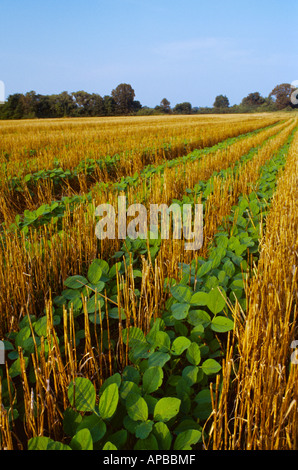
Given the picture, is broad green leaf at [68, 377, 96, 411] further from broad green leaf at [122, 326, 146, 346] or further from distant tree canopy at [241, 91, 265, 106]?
distant tree canopy at [241, 91, 265, 106]

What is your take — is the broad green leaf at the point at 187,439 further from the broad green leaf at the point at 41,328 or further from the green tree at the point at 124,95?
the green tree at the point at 124,95

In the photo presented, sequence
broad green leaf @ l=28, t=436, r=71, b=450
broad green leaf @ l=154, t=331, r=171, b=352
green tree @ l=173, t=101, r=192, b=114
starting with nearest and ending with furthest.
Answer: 1. broad green leaf @ l=28, t=436, r=71, b=450
2. broad green leaf @ l=154, t=331, r=171, b=352
3. green tree @ l=173, t=101, r=192, b=114

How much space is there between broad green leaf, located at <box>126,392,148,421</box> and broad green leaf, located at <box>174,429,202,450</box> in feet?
0.39

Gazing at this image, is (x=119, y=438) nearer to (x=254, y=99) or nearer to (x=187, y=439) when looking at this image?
(x=187, y=439)

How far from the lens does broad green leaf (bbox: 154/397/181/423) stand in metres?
1.01

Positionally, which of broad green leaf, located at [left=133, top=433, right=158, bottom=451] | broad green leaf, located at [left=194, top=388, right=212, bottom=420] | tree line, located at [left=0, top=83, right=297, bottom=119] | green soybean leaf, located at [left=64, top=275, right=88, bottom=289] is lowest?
broad green leaf, located at [left=194, top=388, right=212, bottom=420]

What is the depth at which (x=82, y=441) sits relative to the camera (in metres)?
0.91

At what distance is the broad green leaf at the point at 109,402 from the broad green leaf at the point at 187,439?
0.22m

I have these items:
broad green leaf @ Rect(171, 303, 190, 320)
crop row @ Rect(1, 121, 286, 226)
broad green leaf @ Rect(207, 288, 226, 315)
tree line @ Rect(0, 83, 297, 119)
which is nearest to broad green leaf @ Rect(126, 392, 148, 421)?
broad green leaf @ Rect(171, 303, 190, 320)

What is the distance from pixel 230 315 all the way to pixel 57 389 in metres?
0.88

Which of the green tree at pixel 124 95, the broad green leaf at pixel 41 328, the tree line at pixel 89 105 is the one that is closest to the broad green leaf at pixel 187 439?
the broad green leaf at pixel 41 328

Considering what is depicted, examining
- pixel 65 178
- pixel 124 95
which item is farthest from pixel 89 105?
pixel 65 178

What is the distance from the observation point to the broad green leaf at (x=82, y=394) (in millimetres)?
1048

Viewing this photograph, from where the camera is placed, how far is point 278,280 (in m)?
1.62
